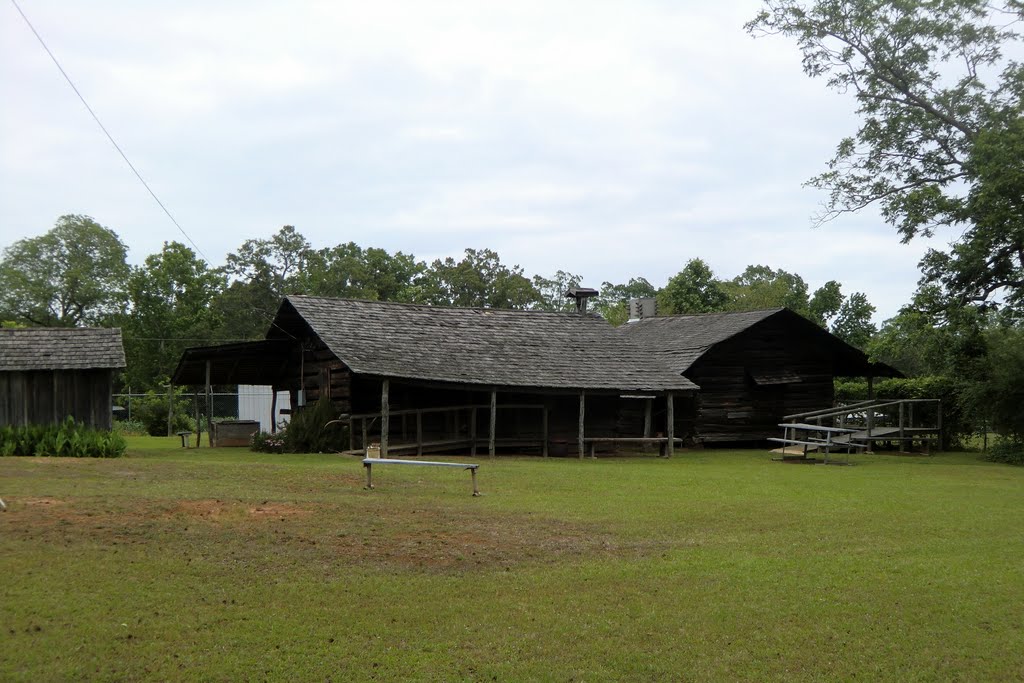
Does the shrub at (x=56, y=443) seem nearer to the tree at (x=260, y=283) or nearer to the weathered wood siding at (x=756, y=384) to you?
the weathered wood siding at (x=756, y=384)

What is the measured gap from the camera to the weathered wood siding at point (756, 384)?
1474 inches

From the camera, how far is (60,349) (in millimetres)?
26812

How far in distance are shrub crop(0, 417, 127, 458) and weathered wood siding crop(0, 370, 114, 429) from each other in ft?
5.76

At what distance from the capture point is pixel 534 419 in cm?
3145

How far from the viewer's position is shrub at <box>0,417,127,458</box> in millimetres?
23328

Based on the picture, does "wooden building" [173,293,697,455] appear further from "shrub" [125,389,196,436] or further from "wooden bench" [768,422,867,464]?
"shrub" [125,389,196,436]

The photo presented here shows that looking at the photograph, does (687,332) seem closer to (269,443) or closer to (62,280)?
(269,443)

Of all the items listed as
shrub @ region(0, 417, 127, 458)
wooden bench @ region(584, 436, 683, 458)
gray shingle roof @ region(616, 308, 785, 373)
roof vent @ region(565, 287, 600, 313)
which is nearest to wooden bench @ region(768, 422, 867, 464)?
wooden bench @ region(584, 436, 683, 458)

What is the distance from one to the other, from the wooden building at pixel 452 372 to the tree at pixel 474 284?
34.0m

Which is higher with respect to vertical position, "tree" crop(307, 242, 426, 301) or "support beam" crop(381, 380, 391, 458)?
"tree" crop(307, 242, 426, 301)

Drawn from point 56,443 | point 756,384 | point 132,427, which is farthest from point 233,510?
point 132,427

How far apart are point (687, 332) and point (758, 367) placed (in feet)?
10.4

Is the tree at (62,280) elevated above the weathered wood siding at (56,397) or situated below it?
above

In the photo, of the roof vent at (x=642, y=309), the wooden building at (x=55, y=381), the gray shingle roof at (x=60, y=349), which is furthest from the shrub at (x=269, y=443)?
the roof vent at (x=642, y=309)
